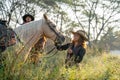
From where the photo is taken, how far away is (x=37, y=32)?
4805 mm

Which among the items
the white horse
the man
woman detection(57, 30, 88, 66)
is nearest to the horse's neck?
the white horse

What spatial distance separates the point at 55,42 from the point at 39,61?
82cm

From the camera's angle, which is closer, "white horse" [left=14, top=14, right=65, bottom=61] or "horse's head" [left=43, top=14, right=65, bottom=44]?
"white horse" [left=14, top=14, right=65, bottom=61]

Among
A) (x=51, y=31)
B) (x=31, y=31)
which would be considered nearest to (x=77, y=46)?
(x=51, y=31)

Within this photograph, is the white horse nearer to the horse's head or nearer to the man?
the horse's head

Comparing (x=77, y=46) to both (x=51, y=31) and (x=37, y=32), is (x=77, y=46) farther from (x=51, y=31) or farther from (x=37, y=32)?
(x=37, y=32)

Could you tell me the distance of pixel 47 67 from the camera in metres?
4.34

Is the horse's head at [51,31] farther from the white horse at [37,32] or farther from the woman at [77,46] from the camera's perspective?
the woman at [77,46]

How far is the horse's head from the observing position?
4.85 meters

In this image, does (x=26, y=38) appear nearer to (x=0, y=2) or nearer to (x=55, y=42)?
(x=55, y=42)

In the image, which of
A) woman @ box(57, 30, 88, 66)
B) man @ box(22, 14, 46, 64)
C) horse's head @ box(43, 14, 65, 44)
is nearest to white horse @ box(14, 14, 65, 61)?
horse's head @ box(43, 14, 65, 44)

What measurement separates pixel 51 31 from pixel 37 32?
0.75 feet

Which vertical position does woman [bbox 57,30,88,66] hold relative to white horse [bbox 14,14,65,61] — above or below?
below

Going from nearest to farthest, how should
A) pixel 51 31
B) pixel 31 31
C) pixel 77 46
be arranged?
pixel 31 31 < pixel 51 31 < pixel 77 46
